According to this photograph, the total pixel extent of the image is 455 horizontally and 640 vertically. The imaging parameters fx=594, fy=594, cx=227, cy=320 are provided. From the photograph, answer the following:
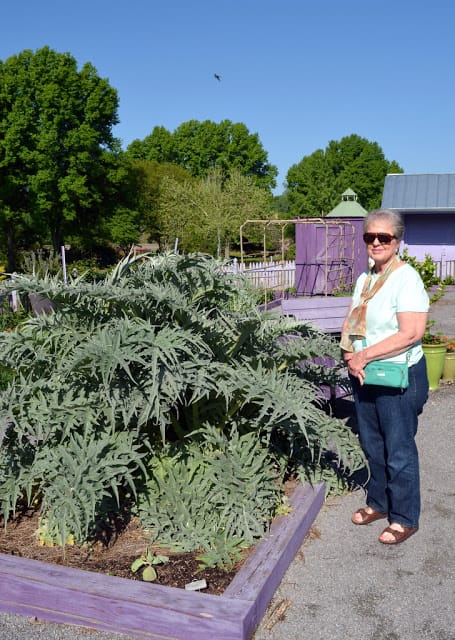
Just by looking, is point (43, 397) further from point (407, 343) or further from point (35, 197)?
point (35, 197)

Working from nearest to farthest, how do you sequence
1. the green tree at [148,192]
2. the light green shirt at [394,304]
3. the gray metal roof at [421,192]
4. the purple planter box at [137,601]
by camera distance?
1. the purple planter box at [137,601]
2. the light green shirt at [394,304]
3. the gray metal roof at [421,192]
4. the green tree at [148,192]

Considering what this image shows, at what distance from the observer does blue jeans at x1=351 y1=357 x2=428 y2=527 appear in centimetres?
313

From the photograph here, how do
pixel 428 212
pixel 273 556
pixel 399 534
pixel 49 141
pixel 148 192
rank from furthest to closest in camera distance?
1. pixel 148 192
2. pixel 49 141
3. pixel 428 212
4. pixel 399 534
5. pixel 273 556

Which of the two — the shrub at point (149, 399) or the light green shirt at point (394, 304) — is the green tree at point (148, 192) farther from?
the light green shirt at point (394, 304)

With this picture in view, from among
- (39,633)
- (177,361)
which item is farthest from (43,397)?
(39,633)

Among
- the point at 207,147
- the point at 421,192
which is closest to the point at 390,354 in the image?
the point at 421,192

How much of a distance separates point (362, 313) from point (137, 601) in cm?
175

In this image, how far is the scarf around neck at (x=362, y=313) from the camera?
122 inches

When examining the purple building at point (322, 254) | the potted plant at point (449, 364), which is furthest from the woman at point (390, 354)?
the purple building at point (322, 254)

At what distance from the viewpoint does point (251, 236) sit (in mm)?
33375

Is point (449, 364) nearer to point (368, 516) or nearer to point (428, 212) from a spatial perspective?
point (368, 516)

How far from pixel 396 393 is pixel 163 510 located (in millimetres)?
1359

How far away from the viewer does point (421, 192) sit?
2127 cm

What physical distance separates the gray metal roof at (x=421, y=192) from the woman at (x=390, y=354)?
18.3 meters
